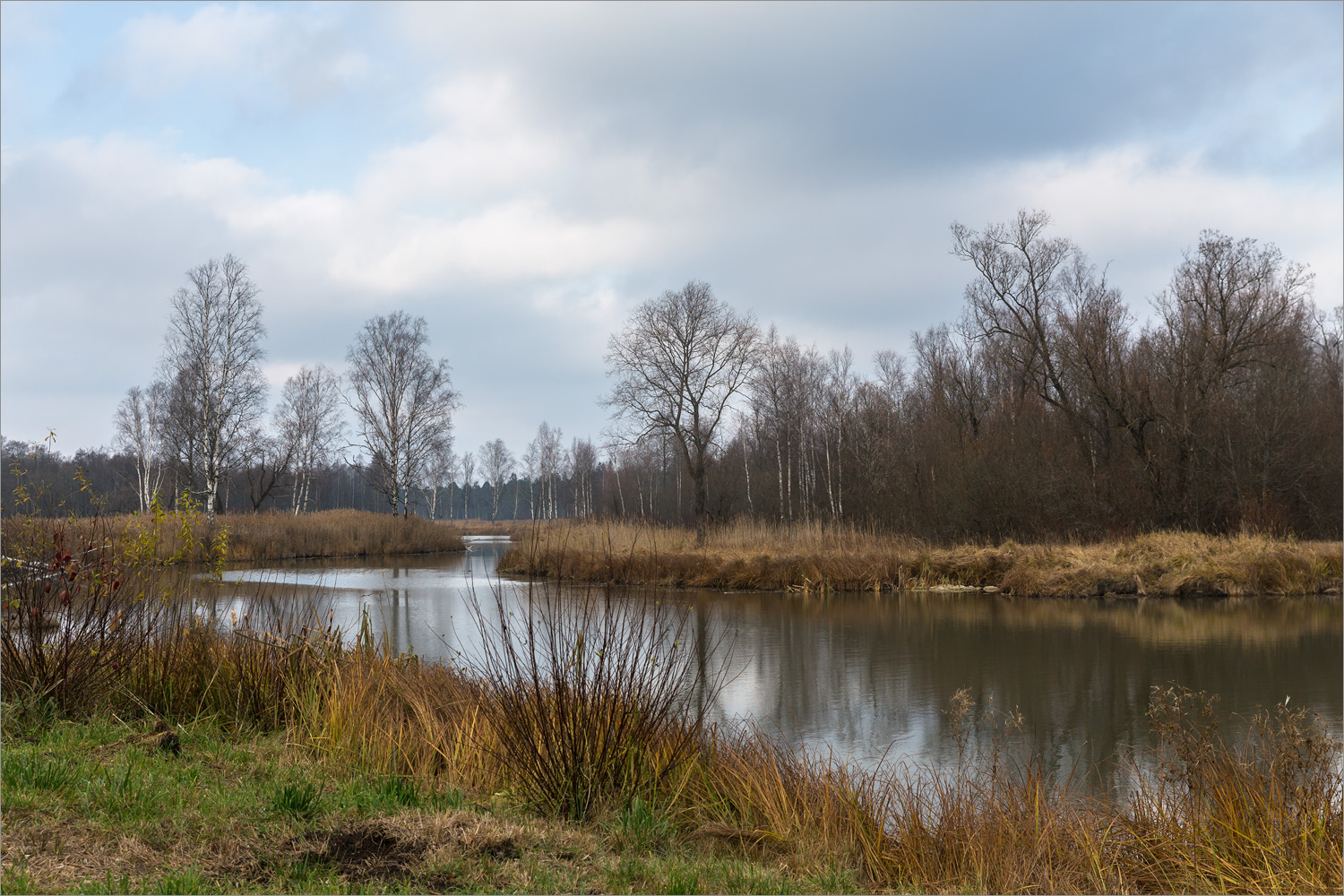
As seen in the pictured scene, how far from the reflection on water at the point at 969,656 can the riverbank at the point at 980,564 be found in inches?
45.2

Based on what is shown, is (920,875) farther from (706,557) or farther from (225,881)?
(706,557)

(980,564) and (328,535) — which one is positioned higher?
(328,535)

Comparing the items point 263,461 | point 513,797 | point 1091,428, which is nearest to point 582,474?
point 263,461

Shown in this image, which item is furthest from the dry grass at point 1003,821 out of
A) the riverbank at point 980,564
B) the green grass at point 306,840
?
the riverbank at point 980,564

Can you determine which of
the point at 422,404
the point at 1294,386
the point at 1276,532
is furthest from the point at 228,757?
the point at 422,404

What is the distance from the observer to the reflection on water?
28.7ft

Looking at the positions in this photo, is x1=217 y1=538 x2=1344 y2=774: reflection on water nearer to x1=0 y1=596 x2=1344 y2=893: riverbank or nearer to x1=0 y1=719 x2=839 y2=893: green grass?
x1=0 y1=596 x2=1344 y2=893: riverbank

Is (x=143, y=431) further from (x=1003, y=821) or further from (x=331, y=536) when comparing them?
(x=1003, y=821)

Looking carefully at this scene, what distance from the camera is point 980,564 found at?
922 inches

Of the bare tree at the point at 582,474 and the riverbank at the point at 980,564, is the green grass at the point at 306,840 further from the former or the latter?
the bare tree at the point at 582,474

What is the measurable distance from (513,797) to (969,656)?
9759 millimetres

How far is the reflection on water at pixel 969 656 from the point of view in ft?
28.7

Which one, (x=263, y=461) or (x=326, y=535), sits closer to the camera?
(x=326, y=535)

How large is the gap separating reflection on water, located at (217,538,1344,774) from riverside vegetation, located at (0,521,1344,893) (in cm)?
122
